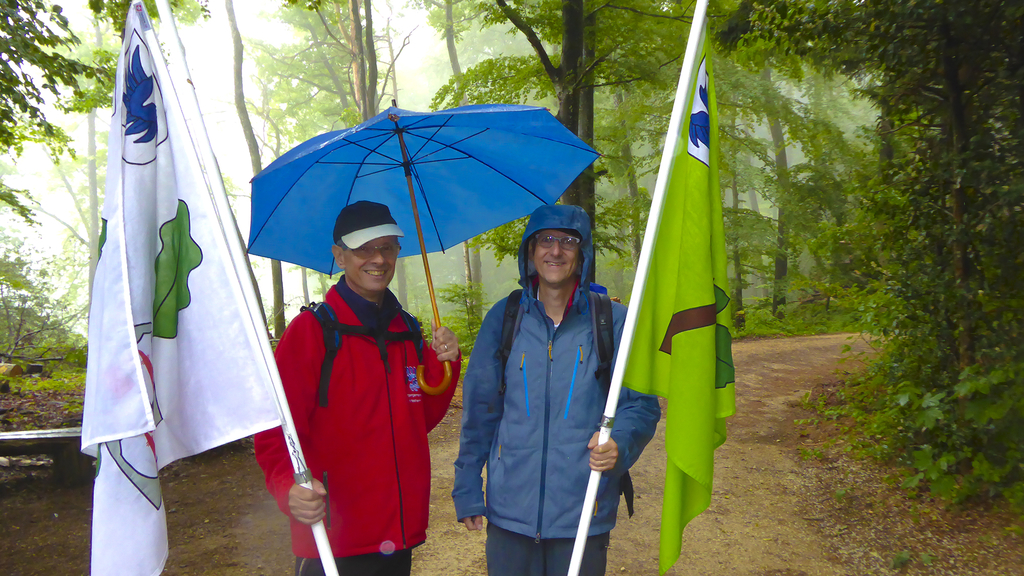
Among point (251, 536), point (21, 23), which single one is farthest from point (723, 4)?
point (251, 536)

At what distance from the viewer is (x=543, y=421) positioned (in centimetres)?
237

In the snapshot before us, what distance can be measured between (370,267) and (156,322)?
2.67 feet

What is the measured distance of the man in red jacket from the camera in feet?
7.38

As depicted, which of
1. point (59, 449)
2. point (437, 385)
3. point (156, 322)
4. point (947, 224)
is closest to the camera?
point (156, 322)

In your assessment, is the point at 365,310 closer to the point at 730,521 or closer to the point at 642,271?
the point at 642,271

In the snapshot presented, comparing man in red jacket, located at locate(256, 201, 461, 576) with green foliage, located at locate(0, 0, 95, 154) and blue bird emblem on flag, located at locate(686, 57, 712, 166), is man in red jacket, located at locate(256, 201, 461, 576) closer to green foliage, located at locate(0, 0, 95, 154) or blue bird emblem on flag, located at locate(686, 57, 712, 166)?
blue bird emblem on flag, located at locate(686, 57, 712, 166)

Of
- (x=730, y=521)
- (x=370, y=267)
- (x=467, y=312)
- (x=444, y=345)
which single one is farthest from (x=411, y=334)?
(x=467, y=312)

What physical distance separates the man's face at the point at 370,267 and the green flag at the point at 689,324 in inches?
41.5

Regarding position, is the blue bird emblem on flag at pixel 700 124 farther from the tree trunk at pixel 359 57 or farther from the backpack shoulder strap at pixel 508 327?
the tree trunk at pixel 359 57

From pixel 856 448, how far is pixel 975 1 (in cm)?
429

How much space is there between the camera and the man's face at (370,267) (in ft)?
8.07

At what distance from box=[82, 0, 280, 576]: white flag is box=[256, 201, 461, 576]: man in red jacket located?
329 millimetres

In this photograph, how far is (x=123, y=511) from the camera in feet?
5.63

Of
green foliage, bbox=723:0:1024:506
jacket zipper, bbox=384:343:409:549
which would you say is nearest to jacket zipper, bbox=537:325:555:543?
jacket zipper, bbox=384:343:409:549
